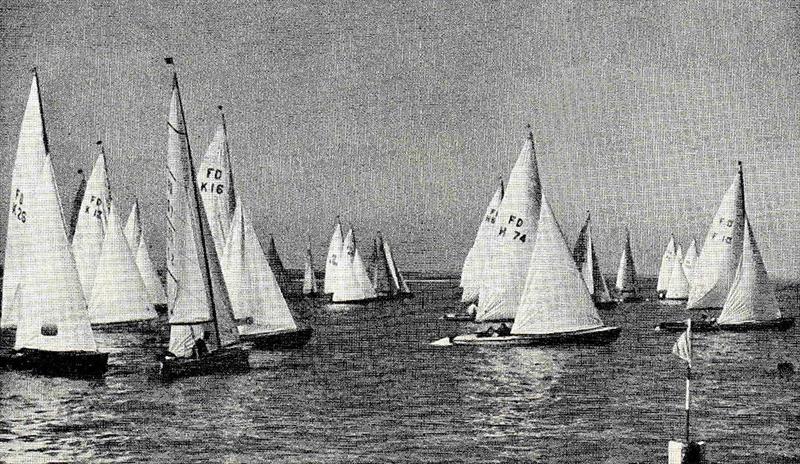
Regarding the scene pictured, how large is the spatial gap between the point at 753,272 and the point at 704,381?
1785 cm

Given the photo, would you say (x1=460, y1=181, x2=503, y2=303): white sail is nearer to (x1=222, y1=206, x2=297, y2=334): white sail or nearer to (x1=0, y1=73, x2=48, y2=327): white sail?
(x1=222, y1=206, x2=297, y2=334): white sail

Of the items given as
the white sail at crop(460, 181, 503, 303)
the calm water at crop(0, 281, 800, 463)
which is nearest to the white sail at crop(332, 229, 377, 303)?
the white sail at crop(460, 181, 503, 303)

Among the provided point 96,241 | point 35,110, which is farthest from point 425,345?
point 35,110

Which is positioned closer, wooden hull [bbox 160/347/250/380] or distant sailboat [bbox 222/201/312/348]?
wooden hull [bbox 160/347/250/380]

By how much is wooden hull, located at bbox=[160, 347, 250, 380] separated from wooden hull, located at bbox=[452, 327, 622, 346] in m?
15.3

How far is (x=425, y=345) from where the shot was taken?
67.1m

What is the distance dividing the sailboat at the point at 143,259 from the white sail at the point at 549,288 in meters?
31.3

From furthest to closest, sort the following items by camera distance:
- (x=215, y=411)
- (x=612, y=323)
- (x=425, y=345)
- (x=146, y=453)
Answer: (x=612, y=323) → (x=425, y=345) → (x=215, y=411) → (x=146, y=453)

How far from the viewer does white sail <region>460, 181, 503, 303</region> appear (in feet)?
220

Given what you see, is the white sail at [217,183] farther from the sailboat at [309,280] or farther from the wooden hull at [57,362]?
the sailboat at [309,280]

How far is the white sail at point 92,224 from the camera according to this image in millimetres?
70875

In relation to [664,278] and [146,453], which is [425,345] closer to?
[146,453]

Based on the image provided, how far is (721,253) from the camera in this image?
71062 mm

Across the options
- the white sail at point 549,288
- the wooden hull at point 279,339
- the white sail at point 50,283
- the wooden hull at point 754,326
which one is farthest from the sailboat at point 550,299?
the white sail at point 50,283
